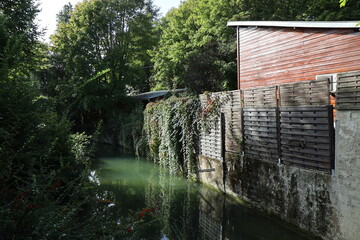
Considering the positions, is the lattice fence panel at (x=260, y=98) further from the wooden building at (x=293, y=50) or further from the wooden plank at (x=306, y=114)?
the wooden building at (x=293, y=50)

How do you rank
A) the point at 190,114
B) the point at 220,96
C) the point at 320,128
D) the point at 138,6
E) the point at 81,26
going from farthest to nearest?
the point at 138,6 < the point at 81,26 < the point at 190,114 < the point at 220,96 < the point at 320,128

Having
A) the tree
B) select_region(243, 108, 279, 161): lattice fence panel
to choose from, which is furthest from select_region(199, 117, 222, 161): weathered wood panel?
the tree

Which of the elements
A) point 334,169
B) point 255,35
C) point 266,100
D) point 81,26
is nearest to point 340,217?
point 334,169

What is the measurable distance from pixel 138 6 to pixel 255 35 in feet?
59.7

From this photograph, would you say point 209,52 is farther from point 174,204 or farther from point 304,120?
point 304,120

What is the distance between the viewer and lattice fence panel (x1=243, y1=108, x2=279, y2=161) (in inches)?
254

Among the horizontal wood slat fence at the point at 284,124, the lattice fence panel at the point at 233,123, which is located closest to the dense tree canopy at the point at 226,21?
the lattice fence panel at the point at 233,123

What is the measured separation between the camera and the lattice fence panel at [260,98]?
6449 millimetres

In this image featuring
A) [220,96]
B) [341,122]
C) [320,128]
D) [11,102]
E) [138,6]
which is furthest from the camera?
[138,6]

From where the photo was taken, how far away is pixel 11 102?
3.78 meters

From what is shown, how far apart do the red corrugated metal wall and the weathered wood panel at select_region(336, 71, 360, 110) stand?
12.2ft

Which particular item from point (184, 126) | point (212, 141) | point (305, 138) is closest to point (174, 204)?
point (212, 141)

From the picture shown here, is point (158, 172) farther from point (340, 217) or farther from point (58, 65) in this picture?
point (58, 65)

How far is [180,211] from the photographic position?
7.41 m
